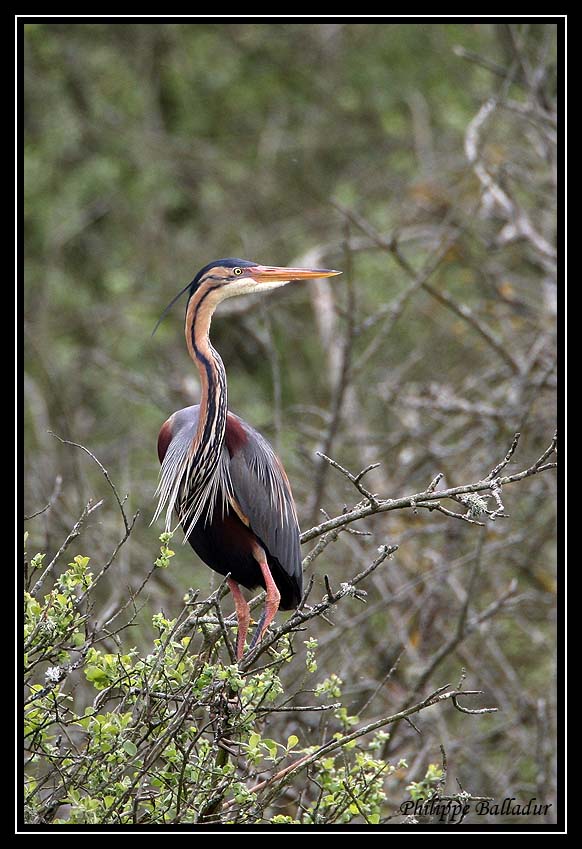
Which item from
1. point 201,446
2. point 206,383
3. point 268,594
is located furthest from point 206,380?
point 268,594

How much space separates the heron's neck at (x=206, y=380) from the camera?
400cm

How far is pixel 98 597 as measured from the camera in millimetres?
6910

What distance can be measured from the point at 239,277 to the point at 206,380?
39 cm

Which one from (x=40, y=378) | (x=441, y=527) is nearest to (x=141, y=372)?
(x=40, y=378)

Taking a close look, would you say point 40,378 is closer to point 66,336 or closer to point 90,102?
point 66,336

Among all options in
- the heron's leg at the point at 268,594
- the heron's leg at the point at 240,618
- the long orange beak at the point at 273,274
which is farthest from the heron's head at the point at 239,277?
the heron's leg at the point at 240,618

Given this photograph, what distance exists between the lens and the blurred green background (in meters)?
6.45

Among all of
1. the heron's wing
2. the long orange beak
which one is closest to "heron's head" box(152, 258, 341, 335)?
the long orange beak

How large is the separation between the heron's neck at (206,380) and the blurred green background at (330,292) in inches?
48.0

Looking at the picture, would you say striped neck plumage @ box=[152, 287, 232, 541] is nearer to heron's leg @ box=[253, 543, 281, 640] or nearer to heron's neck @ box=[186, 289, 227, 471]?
heron's neck @ box=[186, 289, 227, 471]

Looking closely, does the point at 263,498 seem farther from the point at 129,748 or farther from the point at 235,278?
the point at 129,748

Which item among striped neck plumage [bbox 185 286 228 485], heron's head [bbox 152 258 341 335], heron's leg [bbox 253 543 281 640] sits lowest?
heron's leg [bbox 253 543 281 640]

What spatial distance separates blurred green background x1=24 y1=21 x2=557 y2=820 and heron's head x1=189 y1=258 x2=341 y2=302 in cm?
150
